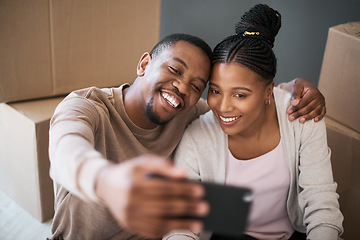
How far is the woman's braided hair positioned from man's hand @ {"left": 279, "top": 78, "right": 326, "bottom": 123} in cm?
13

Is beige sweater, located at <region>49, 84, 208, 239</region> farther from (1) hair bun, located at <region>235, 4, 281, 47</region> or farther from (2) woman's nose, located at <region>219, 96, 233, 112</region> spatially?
(1) hair bun, located at <region>235, 4, 281, 47</region>

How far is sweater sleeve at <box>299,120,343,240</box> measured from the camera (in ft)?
3.53

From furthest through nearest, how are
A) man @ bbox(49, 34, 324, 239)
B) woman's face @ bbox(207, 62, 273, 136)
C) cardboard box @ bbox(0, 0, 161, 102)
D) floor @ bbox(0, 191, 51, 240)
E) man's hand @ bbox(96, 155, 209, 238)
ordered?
floor @ bbox(0, 191, 51, 240), cardboard box @ bbox(0, 0, 161, 102), woman's face @ bbox(207, 62, 273, 136), man @ bbox(49, 34, 324, 239), man's hand @ bbox(96, 155, 209, 238)

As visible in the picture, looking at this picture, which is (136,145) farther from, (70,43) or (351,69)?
(351,69)

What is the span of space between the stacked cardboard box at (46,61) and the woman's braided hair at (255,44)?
1.81ft

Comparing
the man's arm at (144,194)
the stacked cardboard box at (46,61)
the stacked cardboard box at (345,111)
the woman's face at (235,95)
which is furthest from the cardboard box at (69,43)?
the man's arm at (144,194)

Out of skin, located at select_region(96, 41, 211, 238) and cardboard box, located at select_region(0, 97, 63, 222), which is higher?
skin, located at select_region(96, 41, 211, 238)

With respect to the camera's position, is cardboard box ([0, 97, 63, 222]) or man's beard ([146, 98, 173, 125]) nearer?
man's beard ([146, 98, 173, 125])

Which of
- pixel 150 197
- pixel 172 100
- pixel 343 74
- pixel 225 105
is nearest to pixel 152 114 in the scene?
pixel 172 100

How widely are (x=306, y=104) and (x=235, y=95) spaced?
25 cm

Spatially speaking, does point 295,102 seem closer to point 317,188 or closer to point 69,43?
point 317,188

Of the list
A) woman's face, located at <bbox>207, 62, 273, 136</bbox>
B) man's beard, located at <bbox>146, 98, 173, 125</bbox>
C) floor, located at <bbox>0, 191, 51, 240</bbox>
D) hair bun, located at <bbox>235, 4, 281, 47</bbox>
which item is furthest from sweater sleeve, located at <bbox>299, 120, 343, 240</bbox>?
floor, located at <bbox>0, 191, 51, 240</bbox>

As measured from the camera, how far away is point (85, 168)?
63cm

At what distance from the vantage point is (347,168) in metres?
1.45
